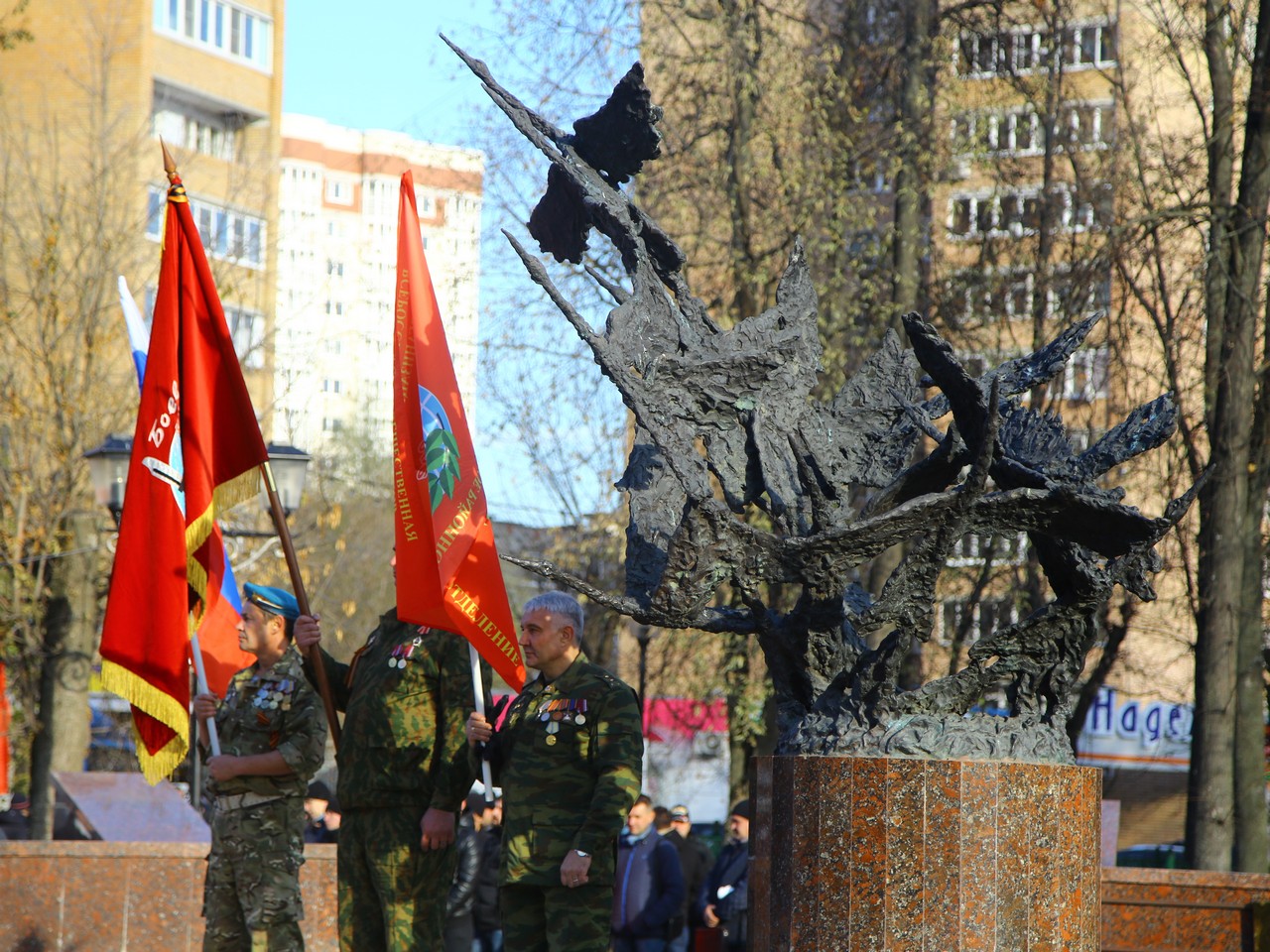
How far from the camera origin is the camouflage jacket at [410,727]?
6539 mm

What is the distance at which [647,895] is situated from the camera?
36.1 feet

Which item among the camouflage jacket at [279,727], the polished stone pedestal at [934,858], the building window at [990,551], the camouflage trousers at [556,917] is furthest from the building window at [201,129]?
the polished stone pedestal at [934,858]

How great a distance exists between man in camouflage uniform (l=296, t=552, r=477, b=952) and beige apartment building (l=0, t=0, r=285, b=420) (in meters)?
12.2

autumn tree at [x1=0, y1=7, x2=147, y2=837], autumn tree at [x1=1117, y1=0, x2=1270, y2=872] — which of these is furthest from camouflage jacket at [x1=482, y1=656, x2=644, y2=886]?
autumn tree at [x1=0, y1=7, x2=147, y2=837]

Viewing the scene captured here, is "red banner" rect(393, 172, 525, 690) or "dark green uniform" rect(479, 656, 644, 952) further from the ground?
"red banner" rect(393, 172, 525, 690)

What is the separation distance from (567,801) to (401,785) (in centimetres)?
78

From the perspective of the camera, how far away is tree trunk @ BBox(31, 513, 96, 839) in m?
14.6

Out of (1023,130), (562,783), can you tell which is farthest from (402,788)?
(1023,130)

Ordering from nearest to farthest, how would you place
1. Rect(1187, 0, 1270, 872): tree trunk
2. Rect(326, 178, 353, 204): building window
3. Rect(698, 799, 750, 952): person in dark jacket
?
Rect(698, 799, 750, 952): person in dark jacket < Rect(1187, 0, 1270, 872): tree trunk < Rect(326, 178, 353, 204): building window

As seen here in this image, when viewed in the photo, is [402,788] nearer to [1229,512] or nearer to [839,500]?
[839,500]

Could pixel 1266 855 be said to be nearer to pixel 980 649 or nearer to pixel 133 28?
pixel 980 649

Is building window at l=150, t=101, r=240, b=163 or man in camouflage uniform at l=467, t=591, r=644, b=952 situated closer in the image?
man in camouflage uniform at l=467, t=591, r=644, b=952

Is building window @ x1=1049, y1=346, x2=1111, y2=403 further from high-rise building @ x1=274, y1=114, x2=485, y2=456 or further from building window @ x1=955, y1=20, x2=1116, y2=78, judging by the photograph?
high-rise building @ x1=274, y1=114, x2=485, y2=456

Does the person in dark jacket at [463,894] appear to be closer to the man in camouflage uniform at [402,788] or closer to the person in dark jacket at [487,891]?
the person in dark jacket at [487,891]
